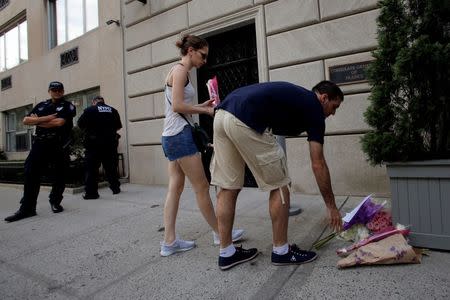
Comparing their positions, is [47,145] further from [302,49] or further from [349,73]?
[349,73]

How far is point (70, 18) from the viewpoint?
401 inches

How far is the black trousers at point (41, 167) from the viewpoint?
4.68m

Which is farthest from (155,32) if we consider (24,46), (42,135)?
(24,46)

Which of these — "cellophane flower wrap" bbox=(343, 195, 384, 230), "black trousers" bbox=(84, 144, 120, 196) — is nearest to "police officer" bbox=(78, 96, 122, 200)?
"black trousers" bbox=(84, 144, 120, 196)

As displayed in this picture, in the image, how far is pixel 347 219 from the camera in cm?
281

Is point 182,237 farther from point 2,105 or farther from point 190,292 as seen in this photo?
point 2,105

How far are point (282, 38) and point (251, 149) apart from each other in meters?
3.59

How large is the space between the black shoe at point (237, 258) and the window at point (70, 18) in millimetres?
8408

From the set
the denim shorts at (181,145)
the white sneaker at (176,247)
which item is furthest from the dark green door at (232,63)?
the denim shorts at (181,145)

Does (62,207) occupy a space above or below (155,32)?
below

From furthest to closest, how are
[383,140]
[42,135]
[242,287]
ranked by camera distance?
[42,135] < [383,140] < [242,287]

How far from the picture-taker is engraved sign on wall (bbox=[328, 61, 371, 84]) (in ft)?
15.7

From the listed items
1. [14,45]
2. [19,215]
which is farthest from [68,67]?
[19,215]

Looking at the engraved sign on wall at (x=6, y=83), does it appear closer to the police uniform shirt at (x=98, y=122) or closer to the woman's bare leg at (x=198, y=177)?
the police uniform shirt at (x=98, y=122)
